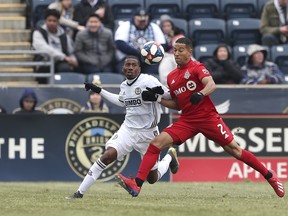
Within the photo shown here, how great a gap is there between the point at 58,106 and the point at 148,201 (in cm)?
622

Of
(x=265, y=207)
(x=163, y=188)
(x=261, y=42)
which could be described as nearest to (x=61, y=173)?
(x=163, y=188)

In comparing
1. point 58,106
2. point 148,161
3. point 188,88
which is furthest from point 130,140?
point 58,106

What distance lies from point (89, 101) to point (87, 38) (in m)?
1.35

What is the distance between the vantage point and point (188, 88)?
12898 millimetres

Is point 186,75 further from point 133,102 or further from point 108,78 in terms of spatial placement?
point 108,78

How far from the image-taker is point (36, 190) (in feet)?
48.9

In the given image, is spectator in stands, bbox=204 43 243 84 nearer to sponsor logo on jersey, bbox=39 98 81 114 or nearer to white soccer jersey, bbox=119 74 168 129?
sponsor logo on jersey, bbox=39 98 81 114

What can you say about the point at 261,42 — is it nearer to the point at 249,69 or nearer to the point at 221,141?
the point at 249,69

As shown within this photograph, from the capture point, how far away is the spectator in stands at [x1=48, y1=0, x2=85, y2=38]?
19641 millimetres

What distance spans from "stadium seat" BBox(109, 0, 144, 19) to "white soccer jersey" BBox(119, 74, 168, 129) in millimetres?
7468

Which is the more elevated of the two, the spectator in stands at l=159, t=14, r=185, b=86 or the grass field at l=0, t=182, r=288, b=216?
the spectator in stands at l=159, t=14, r=185, b=86

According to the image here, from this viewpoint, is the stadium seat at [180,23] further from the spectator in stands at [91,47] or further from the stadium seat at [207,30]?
the spectator in stands at [91,47]

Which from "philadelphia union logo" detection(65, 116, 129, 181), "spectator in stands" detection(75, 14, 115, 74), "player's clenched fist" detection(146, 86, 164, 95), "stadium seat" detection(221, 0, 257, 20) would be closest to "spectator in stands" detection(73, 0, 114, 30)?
"spectator in stands" detection(75, 14, 115, 74)

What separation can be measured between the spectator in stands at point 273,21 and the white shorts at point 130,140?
7153 mm
